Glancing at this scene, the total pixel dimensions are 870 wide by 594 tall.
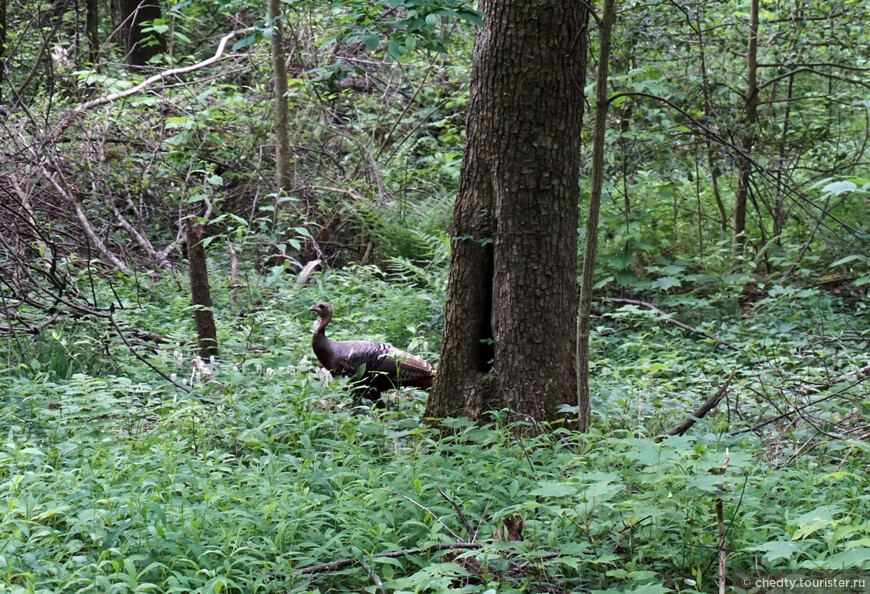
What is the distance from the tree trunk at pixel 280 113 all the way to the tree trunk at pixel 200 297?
3171mm

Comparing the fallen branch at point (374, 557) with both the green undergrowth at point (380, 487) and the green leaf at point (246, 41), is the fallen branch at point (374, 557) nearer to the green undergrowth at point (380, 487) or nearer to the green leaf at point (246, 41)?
the green undergrowth at point (380, 487)

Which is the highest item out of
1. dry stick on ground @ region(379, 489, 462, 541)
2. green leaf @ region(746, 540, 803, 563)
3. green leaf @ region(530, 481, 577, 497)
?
green leaf @ region(530, 481, 577, 497)

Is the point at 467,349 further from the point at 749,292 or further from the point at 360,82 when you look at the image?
the point at 360,82

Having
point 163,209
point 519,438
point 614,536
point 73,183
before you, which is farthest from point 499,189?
point 163,209

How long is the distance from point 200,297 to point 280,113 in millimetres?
4135

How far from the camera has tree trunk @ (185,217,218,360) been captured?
6.16 meters

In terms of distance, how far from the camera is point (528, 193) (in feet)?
15.8

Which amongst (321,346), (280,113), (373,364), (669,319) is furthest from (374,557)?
(280,113)

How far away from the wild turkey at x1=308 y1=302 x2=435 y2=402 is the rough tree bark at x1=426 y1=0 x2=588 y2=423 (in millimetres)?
778

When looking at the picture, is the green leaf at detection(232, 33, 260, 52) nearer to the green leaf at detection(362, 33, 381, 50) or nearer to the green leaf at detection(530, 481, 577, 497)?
the green leaf at detection(362, 33, 381, 50)

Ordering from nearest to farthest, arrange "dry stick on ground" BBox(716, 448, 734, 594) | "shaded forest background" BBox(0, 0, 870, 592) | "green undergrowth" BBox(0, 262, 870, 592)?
"dry stick on ground" BBox(716, 448, 734, 594) < "green undergrowth" BBox(0, 262, 870, 592) < "shaded forest background" BBox(0, 0, 870, 592)

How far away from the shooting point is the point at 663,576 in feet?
10.1

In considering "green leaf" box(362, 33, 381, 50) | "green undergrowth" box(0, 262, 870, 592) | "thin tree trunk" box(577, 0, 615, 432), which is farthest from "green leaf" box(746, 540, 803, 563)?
"green leaf" box(362, 33, 381, 50)

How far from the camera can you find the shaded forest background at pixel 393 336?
3143mm
